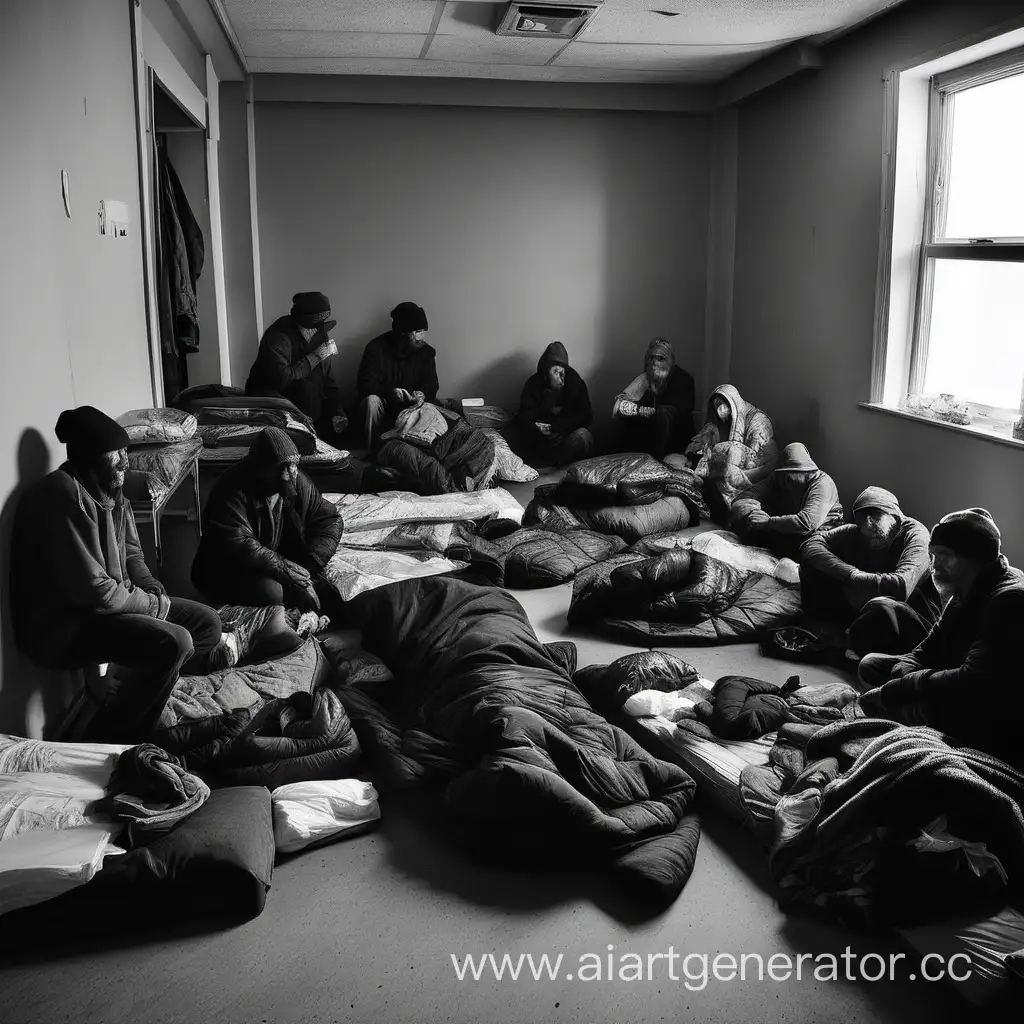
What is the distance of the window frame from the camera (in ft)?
15.1

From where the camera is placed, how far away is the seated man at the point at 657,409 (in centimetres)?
688

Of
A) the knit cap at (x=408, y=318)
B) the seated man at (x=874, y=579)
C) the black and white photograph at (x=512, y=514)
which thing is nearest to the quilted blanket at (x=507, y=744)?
the black and white photograph at (x=512, y=514)

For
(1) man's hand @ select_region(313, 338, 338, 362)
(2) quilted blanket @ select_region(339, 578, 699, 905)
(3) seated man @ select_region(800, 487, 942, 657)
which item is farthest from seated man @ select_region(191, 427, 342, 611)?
(1) man's hand @ select_region(313, 338, 338, 362)

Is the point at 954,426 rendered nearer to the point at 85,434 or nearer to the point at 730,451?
the point at 730,451

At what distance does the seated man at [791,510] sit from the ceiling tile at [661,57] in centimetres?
255

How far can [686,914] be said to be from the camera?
96.2 inches

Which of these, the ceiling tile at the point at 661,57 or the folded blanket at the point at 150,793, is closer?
the folded blanket at the point at 150,793

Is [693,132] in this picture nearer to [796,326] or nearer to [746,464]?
[796,326]

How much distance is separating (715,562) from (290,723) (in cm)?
207

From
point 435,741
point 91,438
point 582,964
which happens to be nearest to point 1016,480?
point 435,741

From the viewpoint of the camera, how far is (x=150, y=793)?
2.53 meters

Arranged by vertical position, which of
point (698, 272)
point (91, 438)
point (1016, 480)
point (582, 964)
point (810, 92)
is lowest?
point (582, 964)

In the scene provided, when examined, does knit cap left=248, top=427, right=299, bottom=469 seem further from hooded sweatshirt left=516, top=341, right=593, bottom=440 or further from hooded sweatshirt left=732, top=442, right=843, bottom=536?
hooded sweatshirt left=516, top=341, right=593, bottom=440

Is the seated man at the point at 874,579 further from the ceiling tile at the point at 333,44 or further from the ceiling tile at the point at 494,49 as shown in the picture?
the ceiling tile at the point at 333,44
